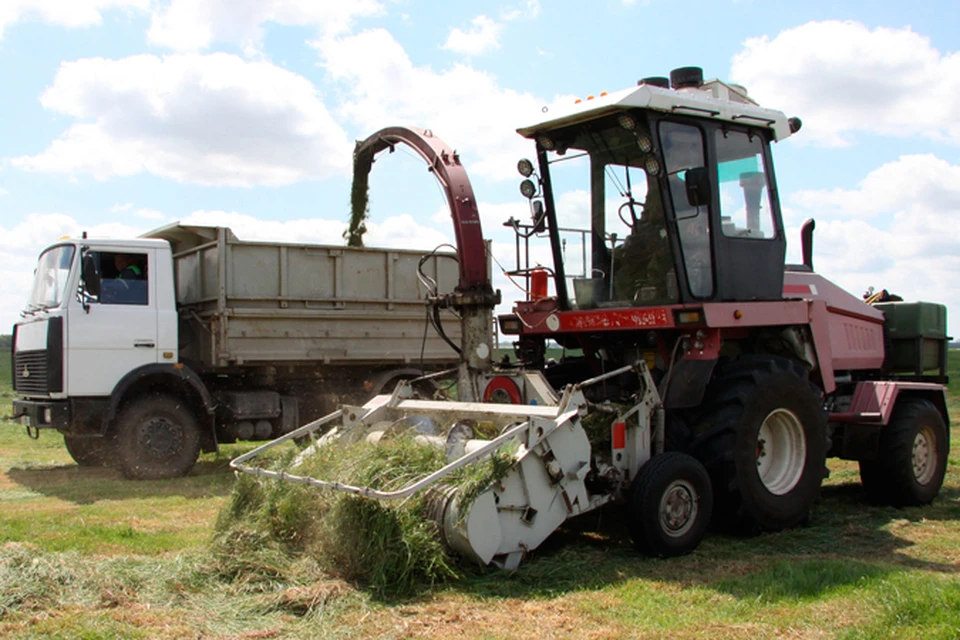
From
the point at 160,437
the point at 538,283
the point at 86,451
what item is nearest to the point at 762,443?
the point at 538,283

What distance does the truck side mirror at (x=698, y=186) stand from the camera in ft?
21.8

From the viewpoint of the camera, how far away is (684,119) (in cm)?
707

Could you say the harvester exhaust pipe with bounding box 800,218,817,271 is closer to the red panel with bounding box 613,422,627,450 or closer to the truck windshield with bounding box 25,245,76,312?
the red panel with bounding box 613,422,627,450

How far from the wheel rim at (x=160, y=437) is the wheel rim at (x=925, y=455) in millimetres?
7760

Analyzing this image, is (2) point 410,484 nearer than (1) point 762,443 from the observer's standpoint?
Yes

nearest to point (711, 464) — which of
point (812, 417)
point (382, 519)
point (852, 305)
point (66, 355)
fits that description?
point (812, 417)

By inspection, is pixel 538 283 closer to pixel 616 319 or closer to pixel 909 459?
pixel 616 319

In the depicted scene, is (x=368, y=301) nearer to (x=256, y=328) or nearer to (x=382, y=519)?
(x=256, y=328)

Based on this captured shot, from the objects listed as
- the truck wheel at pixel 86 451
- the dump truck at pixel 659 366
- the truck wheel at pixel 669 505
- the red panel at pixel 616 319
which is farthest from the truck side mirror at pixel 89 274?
the truck wheel at pixel 669 505

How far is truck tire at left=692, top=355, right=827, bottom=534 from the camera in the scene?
6.55m

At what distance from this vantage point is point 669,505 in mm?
6051

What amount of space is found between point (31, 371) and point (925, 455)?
9.50 meters

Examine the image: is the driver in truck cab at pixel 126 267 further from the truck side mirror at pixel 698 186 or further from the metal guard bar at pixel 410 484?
the truck side mirror at pixel 698 186

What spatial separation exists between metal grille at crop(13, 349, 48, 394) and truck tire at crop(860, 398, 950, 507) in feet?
27.9
